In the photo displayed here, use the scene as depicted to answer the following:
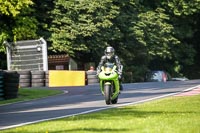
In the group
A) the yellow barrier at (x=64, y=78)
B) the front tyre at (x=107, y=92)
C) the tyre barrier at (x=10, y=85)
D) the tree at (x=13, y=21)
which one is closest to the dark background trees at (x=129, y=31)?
the yellow barrier at (x=64, y=78)

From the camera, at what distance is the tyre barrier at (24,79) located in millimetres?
37281

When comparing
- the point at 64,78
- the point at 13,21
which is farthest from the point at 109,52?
the point at 64,78

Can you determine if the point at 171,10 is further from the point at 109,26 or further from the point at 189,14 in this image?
the point at 109,26

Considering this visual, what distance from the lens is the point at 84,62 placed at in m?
54.0

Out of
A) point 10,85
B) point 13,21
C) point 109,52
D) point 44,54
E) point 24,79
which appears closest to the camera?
point 109,52

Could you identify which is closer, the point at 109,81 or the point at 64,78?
the point at 109,81

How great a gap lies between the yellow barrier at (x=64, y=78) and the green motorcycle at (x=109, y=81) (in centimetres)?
1923

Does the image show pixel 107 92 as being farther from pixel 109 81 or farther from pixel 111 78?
pixel 111 78

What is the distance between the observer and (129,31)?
53.8m

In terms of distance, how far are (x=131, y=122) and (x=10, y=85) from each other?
1529 cm

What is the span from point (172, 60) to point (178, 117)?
48.9m

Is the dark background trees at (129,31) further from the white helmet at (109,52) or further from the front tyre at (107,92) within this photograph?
the front tyre at (107,92)

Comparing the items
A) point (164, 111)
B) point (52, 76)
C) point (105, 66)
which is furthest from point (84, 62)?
point (164, 111)

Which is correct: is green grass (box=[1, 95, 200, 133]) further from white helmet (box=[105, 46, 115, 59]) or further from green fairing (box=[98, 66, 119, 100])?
white helmet (box=[105, 46, 115, 59])
